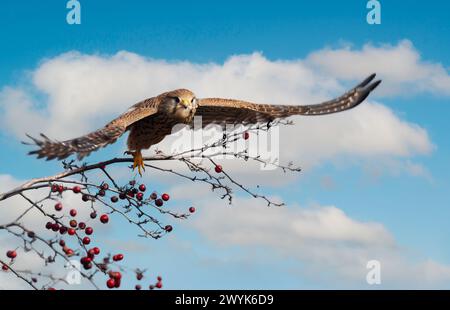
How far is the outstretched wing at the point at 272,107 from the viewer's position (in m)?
8.09

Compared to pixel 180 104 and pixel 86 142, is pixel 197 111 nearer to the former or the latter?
pixel 180 104

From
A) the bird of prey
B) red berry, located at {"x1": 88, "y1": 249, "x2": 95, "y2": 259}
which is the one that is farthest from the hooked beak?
red berry, located at {"x1": 88, "y1": 249, "x2": 95, "y2": 259}

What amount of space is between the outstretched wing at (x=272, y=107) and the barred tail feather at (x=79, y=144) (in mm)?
2002

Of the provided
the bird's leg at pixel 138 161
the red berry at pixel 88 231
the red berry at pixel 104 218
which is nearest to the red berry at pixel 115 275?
the red berry at pixel 88 231

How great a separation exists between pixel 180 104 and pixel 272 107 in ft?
4.19

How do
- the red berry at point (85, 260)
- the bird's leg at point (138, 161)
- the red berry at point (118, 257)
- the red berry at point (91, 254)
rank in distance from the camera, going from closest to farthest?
the red berry at point (85, 260) < the red berry at point (91, 254) < the red berry at point (118, 257) < the bird's leg at point (138, 161)

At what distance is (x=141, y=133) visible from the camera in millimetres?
8414

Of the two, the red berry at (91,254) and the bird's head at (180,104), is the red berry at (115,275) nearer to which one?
the red berry at (91,254)

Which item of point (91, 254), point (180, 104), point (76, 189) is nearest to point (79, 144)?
point (76, 189)

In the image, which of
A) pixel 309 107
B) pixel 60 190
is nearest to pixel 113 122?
pixel 60 190

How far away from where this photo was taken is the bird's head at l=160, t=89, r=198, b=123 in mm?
8203

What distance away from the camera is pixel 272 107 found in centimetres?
817

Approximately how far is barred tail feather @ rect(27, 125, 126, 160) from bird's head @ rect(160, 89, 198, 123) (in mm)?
1487
